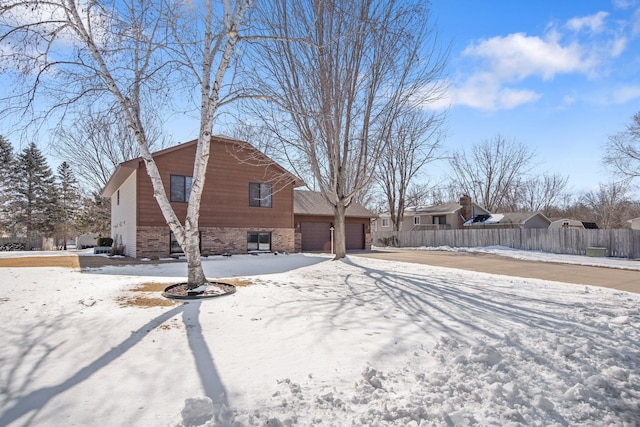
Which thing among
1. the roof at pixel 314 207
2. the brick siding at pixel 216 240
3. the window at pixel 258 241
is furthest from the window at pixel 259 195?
the roof at pixel 314 207

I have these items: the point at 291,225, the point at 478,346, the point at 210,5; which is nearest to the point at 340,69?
the point at 210,5

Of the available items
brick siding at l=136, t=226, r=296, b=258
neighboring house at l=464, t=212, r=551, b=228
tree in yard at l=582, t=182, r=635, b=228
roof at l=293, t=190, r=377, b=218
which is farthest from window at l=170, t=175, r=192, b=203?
tree in yard at l=582, t=182, r=635, b=228

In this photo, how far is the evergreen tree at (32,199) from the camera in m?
28.7

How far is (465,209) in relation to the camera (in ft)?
110

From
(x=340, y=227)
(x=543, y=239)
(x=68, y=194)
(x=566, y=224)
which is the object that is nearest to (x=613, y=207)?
(x=566, y=224)

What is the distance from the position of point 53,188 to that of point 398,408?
3641 centimetres

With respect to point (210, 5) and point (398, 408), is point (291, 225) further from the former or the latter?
point (398, 408)

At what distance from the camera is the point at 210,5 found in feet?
22.3

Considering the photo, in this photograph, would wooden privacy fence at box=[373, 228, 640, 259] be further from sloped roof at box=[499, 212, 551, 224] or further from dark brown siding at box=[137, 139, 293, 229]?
dark brown siding at box=[137, 139, 293, 229]

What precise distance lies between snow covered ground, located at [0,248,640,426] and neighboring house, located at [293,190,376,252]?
15064 mm

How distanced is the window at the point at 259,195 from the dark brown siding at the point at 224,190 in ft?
0.70

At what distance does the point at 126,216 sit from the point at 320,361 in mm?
16271

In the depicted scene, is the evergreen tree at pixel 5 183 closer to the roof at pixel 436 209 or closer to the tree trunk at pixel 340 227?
the tree trunk at pixel 340 227

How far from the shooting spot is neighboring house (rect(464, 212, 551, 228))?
105 feet
